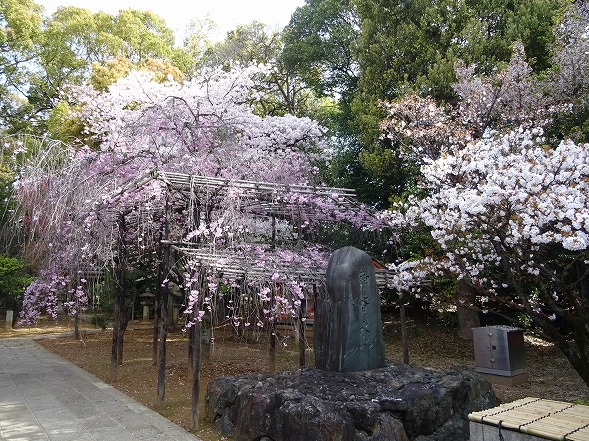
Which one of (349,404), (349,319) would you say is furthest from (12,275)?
(349,404)

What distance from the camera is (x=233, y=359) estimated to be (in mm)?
11727

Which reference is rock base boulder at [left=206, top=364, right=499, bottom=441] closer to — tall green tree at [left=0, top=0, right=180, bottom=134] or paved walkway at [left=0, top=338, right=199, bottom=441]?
paved walkway at [left=0, top=338, right=199, bottom=441]

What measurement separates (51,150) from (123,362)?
19.3 ft

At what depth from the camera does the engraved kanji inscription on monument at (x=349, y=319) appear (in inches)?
253

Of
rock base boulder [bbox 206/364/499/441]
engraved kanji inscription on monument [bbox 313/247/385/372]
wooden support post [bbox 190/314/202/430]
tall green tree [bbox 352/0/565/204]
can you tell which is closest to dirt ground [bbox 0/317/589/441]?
wooden support post [bbox 190/314/202/430]

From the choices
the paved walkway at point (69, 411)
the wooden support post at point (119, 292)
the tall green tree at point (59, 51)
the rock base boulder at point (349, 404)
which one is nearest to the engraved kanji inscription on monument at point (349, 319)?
the rock base boulder at point (349, 404)

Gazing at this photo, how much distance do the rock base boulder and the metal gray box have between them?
2.54 m

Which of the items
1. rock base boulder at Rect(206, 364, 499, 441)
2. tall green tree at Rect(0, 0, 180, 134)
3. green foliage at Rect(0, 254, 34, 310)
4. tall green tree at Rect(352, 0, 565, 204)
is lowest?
rock base boulder at Rect(206, 364, 499, 441)

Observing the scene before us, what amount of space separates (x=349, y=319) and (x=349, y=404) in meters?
1.50

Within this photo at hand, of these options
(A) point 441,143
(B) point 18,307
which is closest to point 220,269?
(A) point 441,143

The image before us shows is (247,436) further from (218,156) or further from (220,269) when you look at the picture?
(218,156)

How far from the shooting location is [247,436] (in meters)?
5.28

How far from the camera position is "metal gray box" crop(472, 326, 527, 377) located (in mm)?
8664

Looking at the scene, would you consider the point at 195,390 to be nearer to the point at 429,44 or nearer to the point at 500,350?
the point at 500,350
